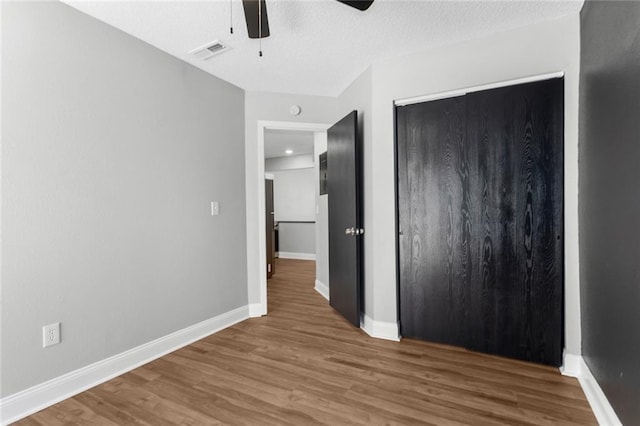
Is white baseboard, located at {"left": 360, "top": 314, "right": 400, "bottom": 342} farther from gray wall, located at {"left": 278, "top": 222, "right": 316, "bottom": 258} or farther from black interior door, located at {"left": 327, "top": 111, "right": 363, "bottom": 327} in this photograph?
gray wall, located at {"left": 278, "top": 222, "right": 316, "bottom": 258}

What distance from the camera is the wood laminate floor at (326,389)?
1706 millimetres

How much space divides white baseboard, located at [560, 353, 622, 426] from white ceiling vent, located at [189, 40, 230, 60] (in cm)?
331

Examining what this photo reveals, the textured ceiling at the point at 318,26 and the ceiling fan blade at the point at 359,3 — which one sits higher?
the textured ceiling at the point at 318,26

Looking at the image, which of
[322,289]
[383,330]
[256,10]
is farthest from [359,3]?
[322,289]

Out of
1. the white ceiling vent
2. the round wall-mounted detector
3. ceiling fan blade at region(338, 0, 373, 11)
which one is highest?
the white ceiling vent

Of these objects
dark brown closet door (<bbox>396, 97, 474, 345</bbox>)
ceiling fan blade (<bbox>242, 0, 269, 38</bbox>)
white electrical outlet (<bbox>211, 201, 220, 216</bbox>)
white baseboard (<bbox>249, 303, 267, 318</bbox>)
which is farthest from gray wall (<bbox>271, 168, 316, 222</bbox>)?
ceiling fan blade (<bbox>242, 0, 269, 38</bbox>)

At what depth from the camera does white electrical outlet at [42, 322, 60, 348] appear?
1850 millimetres

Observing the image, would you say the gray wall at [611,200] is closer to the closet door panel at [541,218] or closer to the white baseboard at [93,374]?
the closet door panel at [541,218]

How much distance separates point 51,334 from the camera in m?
1.88

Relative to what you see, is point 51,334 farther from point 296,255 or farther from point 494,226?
point 296,255

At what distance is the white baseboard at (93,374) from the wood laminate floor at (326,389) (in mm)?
64

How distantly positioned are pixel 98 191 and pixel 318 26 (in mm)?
1907

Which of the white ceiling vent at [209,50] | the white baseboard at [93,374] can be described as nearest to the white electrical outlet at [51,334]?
the white baseboard at [93,374]

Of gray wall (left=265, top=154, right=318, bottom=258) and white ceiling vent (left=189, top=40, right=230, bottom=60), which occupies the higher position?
white ceiling vent (left=189, top=40, right=230, bottom=60)
